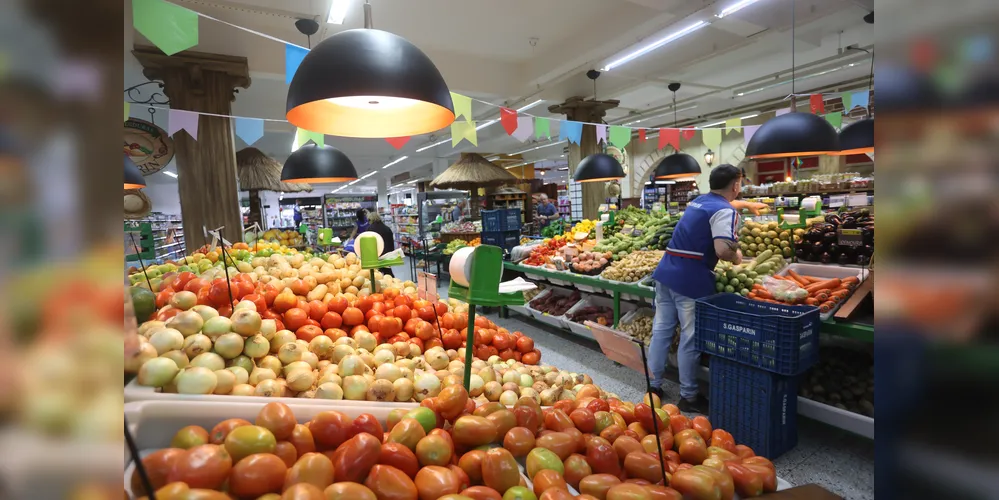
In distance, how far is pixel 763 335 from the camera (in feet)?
9.16

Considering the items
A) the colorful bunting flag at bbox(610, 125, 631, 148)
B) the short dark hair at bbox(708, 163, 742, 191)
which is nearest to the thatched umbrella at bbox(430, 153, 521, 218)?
the colorful bunting flag at bbox(610, 125, 631, 148)

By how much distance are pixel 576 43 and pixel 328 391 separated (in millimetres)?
6437

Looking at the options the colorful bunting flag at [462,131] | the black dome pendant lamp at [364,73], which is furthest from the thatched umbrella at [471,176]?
the black dome pendant lamp at [364,73]

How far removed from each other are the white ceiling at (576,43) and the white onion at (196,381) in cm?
360

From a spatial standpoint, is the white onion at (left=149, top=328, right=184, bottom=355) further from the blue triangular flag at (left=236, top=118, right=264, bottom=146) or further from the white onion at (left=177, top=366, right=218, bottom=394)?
the blue triangular flag at (left=236, top=118, right=264, bottom=146)

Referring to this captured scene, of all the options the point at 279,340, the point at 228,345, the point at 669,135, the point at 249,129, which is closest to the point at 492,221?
the point at 669,135

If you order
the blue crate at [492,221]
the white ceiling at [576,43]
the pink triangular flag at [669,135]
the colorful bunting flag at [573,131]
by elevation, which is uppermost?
the white ceiling at [576,43]

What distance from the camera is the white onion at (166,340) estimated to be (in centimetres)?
138

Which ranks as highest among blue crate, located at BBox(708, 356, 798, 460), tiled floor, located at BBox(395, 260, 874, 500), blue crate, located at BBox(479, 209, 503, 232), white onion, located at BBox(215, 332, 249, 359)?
blue crate, located at BBox(479, 209, 503, 232)

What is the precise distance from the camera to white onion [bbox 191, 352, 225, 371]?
1412mm

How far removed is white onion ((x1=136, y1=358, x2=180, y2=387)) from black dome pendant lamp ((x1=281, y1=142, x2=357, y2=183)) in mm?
3254

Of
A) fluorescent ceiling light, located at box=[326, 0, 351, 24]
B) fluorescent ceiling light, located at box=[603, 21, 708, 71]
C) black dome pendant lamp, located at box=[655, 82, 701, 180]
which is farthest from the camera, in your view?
black dome pendant lamp, located at box=[655, 82, 701, 180]

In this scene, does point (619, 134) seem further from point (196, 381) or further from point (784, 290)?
point (196, 381)

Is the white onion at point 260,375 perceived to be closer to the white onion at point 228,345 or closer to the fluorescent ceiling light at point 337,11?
the white onion at point 228,345
